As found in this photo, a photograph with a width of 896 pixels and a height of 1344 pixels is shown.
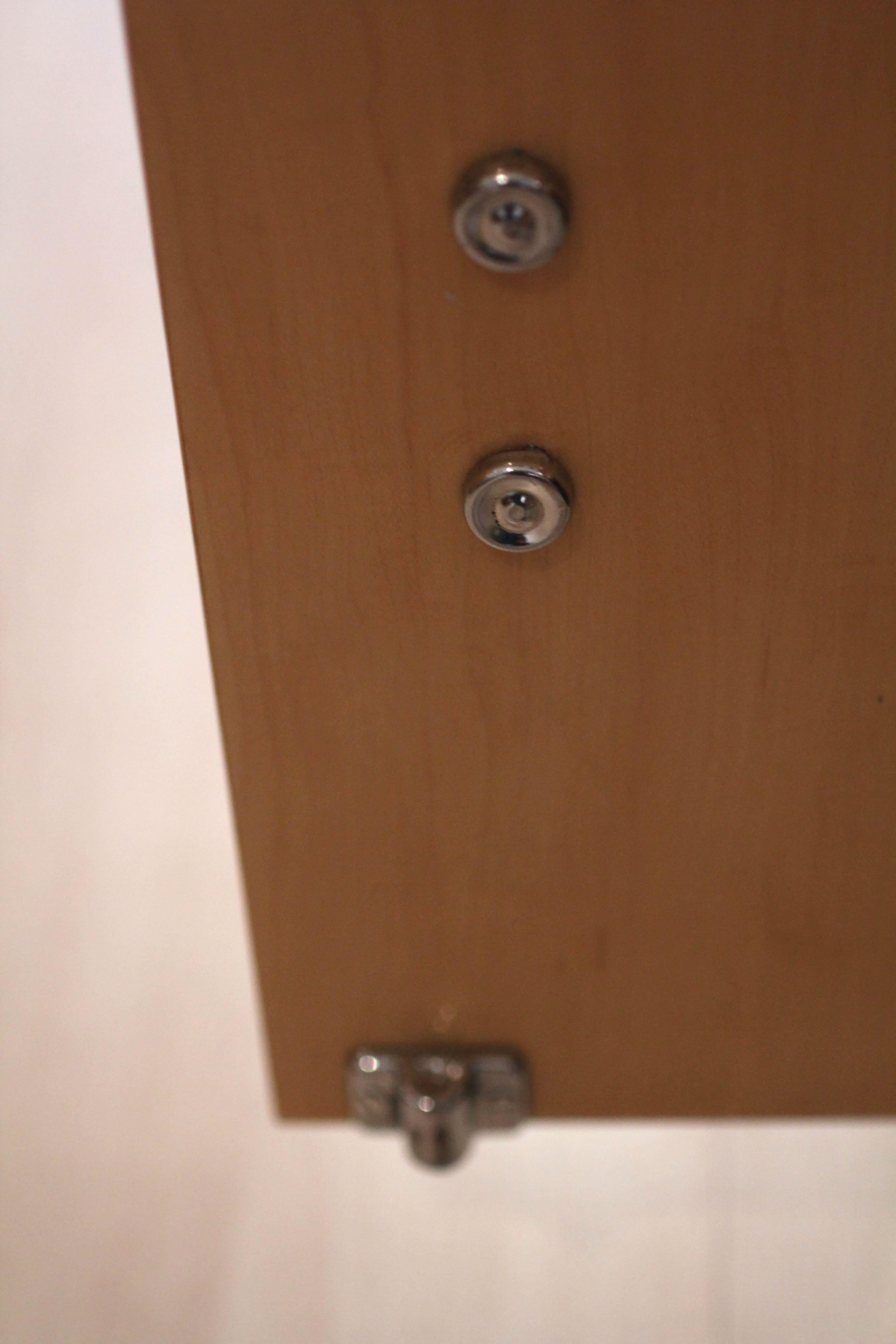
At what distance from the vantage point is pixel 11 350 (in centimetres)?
154

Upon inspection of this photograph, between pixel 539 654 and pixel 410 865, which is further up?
pixel 539 654

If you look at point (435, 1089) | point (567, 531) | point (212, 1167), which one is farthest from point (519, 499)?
point (212, 1167)

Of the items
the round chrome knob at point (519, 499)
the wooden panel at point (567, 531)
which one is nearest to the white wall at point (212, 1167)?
the wooden panel at point (567, 531)

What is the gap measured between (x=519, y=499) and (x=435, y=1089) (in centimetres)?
37

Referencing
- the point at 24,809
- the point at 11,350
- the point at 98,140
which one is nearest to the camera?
the point at 24,809

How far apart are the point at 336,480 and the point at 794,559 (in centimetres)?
19

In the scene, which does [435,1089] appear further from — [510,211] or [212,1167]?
[510,211]

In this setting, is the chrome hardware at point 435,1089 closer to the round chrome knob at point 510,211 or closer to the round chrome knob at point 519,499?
the round chrome knob at point 519,499

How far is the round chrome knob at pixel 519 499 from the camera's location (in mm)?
474

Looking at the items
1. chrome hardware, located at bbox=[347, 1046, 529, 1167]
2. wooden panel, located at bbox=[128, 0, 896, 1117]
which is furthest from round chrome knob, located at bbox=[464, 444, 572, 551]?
chrome hardware, located at bbox=[347, 1046, 529, 1167]

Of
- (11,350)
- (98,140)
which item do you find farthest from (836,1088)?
(98,140)

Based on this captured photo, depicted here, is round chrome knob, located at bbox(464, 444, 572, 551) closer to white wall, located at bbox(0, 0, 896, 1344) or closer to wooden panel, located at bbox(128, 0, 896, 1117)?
wooden panel, located at bbox(128, 0, 896, 1117)

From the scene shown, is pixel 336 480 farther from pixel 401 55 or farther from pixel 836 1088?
pixel 836 1088

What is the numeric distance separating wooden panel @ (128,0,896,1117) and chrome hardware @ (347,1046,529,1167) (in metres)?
0.02
